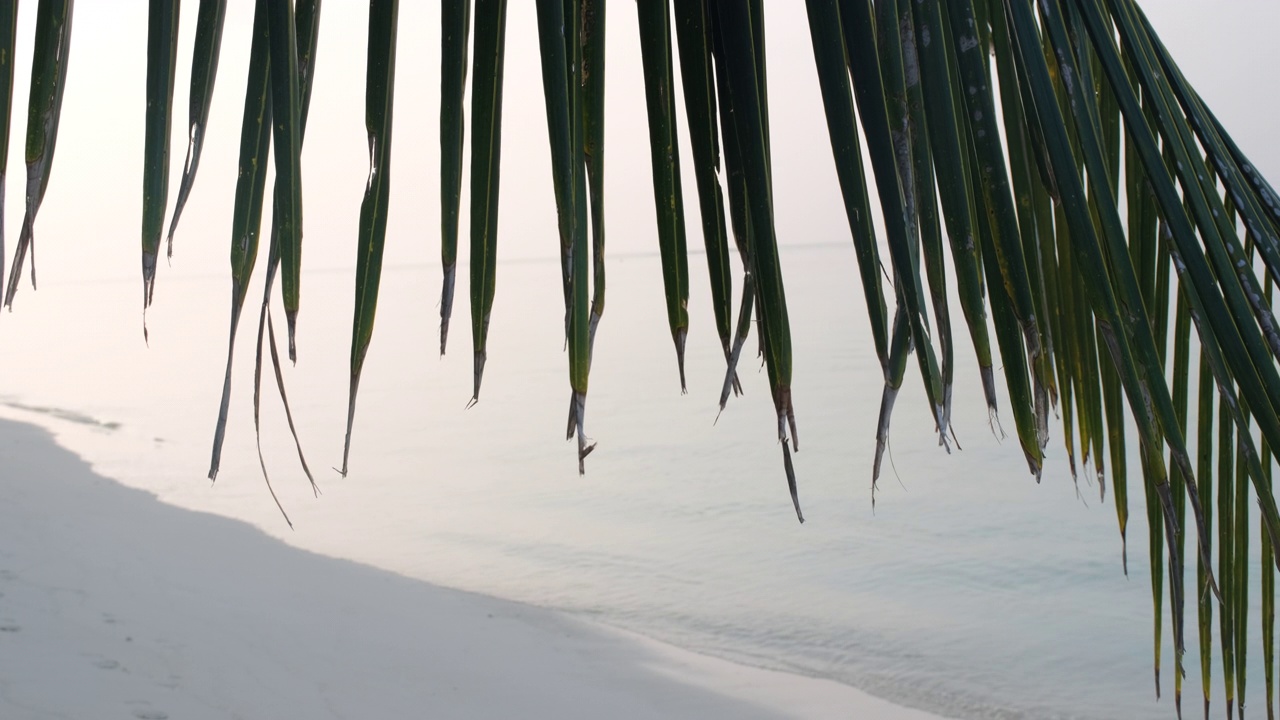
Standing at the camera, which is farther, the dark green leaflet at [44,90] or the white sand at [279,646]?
the white sand at [279,646]

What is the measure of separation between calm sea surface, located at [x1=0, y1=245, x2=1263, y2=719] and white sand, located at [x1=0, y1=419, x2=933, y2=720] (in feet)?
2.12

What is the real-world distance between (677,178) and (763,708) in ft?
14.4

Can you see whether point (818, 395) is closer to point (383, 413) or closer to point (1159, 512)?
point (383, 413)

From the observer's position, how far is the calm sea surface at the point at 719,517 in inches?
226

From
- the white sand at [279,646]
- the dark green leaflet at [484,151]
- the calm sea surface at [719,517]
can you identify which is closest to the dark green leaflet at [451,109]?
the dark green leaflet at [484,151]

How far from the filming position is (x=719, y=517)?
8719 mm

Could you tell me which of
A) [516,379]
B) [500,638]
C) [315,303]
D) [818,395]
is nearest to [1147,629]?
Result: [500,638]

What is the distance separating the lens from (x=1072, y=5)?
0.53 m

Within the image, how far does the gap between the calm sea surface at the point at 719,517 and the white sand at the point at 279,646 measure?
2.12 feet

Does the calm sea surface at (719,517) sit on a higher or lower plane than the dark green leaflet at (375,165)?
lower

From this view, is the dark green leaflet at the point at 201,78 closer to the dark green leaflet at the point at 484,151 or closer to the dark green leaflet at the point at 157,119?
the dark green leaflet at the point at 157,119

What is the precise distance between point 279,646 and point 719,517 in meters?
5.19

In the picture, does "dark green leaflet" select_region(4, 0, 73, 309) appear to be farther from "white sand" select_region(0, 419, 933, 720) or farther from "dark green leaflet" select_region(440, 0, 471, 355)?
"white sand" select_region(0, 419, 933, 720)

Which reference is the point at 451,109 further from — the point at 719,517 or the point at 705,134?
the point at 719,517
